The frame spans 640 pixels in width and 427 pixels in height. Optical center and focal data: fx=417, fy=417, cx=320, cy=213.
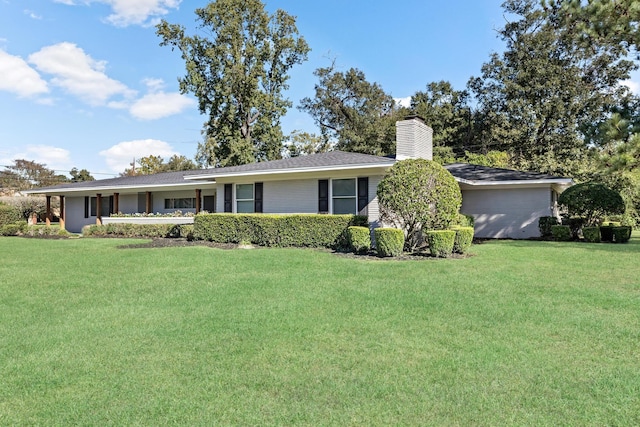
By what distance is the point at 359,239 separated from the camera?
1184 centimetres

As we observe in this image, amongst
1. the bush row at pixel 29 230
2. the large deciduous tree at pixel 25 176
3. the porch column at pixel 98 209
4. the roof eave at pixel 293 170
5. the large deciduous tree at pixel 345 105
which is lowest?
the bush row at pixel 29 230

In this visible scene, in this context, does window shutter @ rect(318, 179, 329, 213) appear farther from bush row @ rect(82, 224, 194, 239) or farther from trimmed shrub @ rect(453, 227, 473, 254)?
bush row @ rect(82, 224, 194, 239)

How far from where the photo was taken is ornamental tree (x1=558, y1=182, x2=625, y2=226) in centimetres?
1547

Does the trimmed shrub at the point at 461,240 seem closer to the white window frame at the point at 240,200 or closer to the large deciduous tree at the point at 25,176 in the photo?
the white window frame at the point at 240,200

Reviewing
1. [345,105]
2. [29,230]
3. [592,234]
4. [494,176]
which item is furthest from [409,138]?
[345,105]

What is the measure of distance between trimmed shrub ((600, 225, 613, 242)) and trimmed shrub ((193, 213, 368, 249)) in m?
9.39

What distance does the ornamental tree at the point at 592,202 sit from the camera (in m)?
15.5

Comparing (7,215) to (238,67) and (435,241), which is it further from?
(435,241)

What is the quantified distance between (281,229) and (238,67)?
20.1m

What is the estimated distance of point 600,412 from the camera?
3.17m

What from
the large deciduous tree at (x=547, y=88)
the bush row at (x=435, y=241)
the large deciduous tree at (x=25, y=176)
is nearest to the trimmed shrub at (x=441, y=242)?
the bush row at (x=435, y=241)

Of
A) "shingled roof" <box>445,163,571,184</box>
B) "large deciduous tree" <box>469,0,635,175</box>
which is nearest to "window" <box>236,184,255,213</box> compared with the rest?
"shingled roof" <box>445,163,571,184</box>

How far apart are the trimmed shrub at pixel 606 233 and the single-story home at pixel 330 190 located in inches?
92.3

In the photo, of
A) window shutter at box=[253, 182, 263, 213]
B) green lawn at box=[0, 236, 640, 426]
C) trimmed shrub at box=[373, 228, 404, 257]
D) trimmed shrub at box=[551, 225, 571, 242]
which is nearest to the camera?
green lawn at box=[0, 236, 640, 426]
